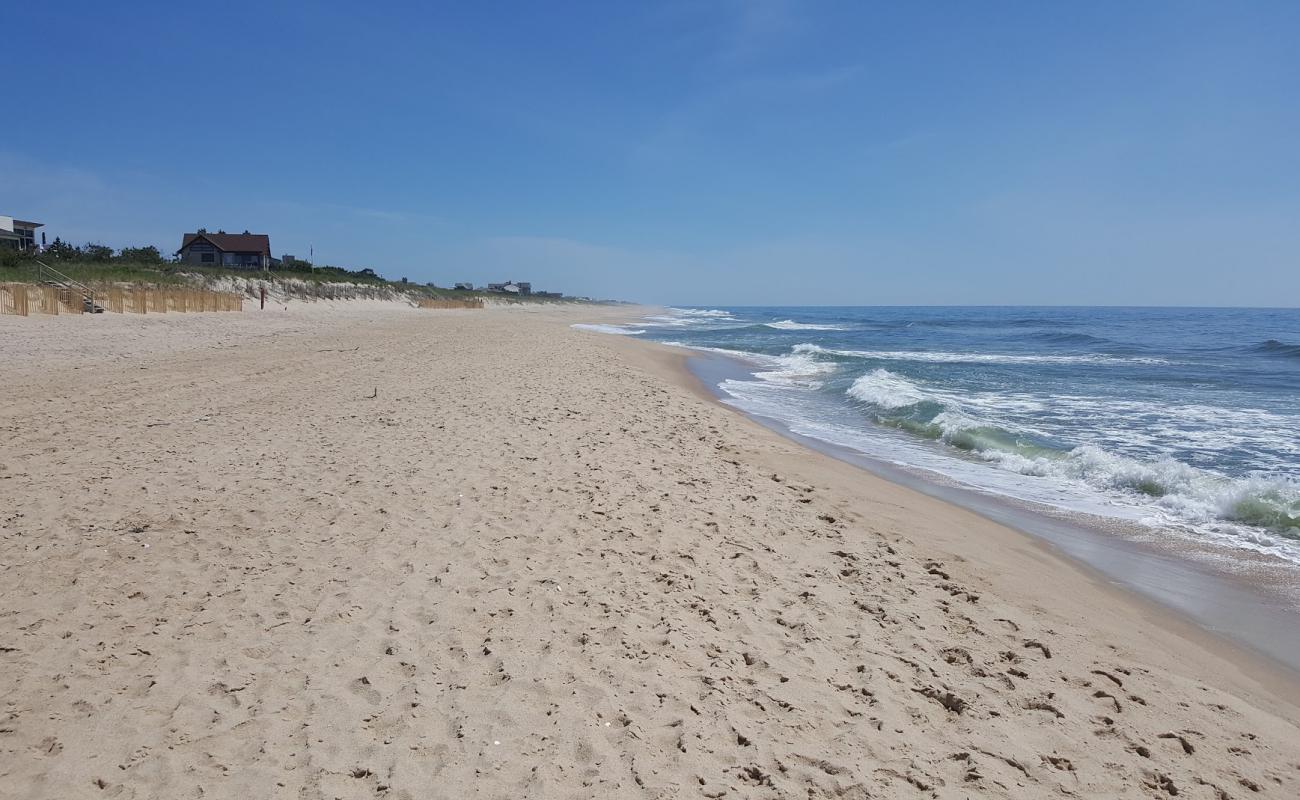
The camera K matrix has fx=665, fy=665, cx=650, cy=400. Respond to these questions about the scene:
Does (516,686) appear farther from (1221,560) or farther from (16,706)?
(1221,560)

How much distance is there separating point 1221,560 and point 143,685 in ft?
25.9

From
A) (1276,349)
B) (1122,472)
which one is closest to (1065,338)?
(1276,349)

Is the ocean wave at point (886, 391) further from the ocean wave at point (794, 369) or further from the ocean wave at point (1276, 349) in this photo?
the ocean wave at point (1276, 349)

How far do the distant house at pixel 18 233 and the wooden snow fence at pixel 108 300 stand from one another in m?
31.3

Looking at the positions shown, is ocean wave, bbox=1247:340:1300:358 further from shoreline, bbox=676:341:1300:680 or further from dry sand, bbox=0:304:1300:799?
dry sand, bbox=0:304:1300:799

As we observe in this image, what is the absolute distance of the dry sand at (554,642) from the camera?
105 inches

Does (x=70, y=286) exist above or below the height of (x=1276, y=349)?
above

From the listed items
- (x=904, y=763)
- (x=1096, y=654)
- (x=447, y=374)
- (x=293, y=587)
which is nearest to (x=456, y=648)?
(x=293, y=587)

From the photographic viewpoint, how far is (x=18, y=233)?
53188 mm

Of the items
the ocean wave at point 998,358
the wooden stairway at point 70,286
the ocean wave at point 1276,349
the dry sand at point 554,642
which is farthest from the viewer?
the ocean wave at point 1276,349

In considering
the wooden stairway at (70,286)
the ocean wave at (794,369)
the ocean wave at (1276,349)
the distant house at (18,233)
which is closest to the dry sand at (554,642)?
the ocean wave at (794,369)

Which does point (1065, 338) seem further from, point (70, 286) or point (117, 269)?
point (117, 269)

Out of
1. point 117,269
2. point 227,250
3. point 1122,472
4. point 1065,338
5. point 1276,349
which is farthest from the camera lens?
point 227,250

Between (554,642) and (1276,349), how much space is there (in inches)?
1507
